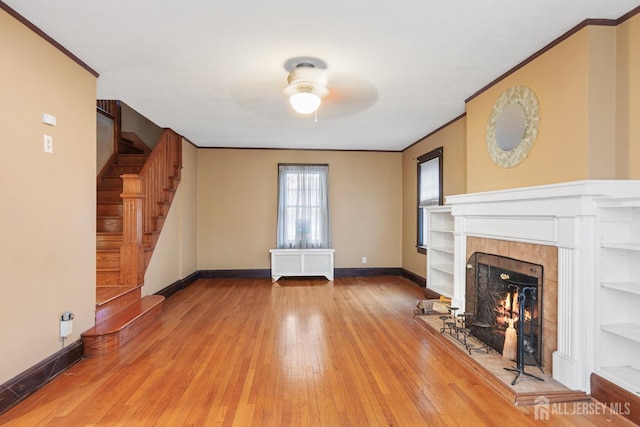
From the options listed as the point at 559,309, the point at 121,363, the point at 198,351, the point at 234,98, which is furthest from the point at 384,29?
the point at 121,363

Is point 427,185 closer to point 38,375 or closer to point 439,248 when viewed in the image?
point 439,248

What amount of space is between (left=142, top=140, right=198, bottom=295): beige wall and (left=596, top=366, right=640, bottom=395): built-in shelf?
474cm

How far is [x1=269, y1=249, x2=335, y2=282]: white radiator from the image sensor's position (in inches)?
251

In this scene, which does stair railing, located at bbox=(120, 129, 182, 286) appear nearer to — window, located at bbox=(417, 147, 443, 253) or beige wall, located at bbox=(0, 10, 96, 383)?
beige wall, located at bbox=(0, 10, 96, 383)

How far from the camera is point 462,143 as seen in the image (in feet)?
14.9

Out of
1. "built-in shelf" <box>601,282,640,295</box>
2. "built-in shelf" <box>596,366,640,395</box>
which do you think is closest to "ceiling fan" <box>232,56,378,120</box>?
"built-in shelf" <box>601,282,640,295</box>

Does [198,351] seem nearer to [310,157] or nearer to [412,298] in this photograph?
[412,298]

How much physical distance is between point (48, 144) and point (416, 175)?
5334mm

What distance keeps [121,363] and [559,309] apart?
352cm

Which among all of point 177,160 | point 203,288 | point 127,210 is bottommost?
point 203,288

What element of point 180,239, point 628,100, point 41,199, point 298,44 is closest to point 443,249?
point 628,100

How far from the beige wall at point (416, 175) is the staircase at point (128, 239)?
4.24m

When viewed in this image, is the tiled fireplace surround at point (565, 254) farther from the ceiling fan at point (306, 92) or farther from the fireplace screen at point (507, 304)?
the ceiling fan at point (306, 92)

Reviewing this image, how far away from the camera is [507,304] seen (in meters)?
2.89
